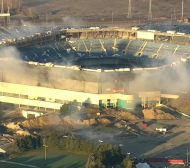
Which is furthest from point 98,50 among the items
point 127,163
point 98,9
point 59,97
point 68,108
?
point 98,9

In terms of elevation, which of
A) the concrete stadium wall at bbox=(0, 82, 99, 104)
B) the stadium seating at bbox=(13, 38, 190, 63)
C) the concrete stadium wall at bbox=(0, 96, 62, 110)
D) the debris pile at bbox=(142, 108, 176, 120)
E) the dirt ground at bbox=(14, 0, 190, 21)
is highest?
the dirt ground at bbox=(14, 0, 190, 21)

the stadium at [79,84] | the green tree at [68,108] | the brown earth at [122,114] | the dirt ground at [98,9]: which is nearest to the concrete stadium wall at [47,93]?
the stadium at [79,84]

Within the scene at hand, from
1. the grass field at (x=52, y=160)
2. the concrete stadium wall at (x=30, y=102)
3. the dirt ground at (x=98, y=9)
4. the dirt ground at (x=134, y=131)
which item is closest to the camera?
the grass field at (x=52, y=160)

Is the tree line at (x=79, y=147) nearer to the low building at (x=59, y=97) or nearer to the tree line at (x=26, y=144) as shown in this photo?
the tree line at (x=26, y=144)

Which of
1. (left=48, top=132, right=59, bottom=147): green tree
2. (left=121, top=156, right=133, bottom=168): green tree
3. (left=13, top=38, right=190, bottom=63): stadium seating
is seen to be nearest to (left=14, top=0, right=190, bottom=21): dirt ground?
(left=13, top=38, right=190, bottom=63): stadium seating

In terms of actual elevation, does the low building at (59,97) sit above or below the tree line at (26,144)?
above

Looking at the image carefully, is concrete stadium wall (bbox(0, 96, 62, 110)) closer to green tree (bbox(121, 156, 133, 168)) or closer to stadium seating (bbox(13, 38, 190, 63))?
stadium seating (bbox(13, 38, 190, 63))

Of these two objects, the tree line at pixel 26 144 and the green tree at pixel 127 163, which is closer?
the green tree at pixel 127 163

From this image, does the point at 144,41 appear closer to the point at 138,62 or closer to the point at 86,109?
the point at 138,62

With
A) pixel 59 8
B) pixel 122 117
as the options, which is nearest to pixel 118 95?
pixel 122 117
